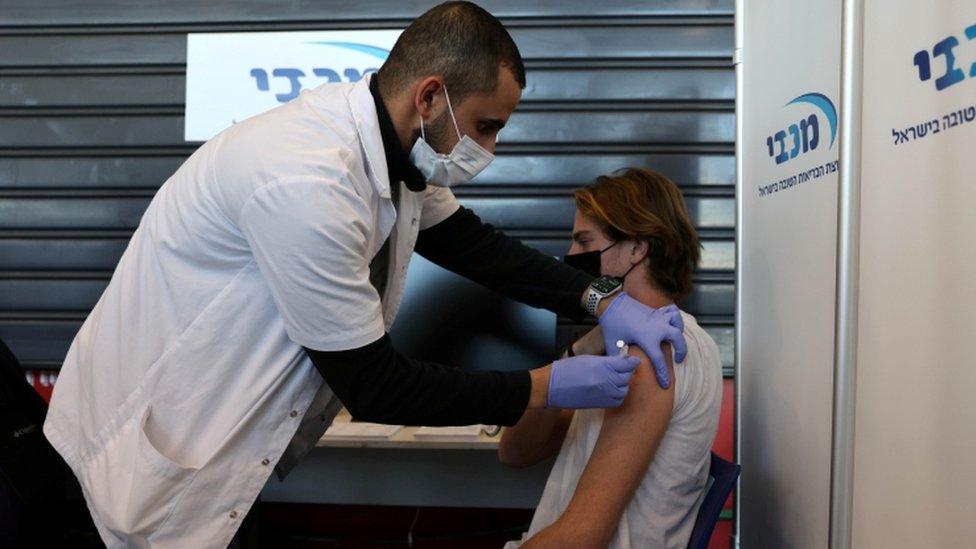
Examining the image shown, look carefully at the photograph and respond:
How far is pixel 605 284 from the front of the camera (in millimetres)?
1784

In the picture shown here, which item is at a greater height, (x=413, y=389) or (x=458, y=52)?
(x=458, y=52)

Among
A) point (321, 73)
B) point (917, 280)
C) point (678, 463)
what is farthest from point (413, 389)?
point (321, 73)

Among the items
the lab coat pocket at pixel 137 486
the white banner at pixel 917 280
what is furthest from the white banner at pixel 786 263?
the lab coat pocket at pixel 137 486

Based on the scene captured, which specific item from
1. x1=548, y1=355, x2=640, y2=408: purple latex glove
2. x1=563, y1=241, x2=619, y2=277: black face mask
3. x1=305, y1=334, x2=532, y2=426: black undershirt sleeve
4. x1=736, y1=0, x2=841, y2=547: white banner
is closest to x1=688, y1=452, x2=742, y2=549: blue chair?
x1=736, y1=0, x2=841, y2=547: white banner

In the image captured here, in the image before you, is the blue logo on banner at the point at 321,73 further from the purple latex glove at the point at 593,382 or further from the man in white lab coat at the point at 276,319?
the purple latex glove at the point at 593,382

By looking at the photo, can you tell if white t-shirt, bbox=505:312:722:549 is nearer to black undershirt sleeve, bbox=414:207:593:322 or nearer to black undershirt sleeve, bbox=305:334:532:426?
black undershirt sleeve, bbox=305:334:532:426

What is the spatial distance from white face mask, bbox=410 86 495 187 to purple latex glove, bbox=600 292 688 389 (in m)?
0.37

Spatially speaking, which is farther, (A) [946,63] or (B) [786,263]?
(B) [786,263]

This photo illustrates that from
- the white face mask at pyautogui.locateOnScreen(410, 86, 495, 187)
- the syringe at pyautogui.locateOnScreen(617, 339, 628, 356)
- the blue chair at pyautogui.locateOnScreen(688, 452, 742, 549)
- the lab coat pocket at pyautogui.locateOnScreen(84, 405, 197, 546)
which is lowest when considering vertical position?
the blue chair at pyautogui.locateOnScreen(688, 452, 742, 549)

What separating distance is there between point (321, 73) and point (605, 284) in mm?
1544

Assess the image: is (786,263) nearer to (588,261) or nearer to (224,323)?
(588,261)

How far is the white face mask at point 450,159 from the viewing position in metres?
1.56

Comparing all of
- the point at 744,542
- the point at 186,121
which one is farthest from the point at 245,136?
the point at 186,121

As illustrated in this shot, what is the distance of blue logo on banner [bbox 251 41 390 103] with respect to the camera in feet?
9.52
